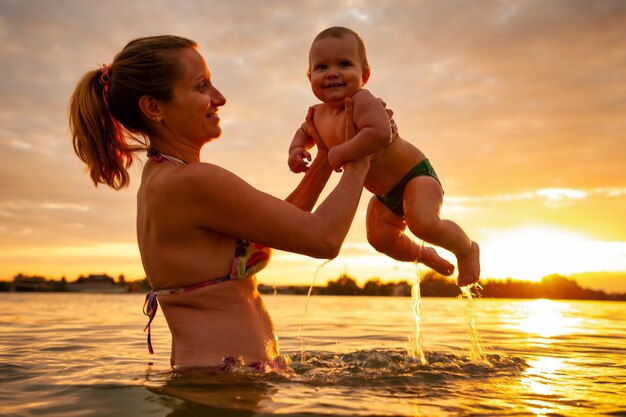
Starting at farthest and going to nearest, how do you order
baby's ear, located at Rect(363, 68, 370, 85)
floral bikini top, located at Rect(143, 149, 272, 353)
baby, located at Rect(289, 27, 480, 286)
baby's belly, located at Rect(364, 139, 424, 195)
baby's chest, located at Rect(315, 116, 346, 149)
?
baby's belly, located at Rect(364, 139, 424, 195)
baby's ear, located at Rect(363, 68, 370, 85)
baby's chest, located at Rect(315, 116, 346, 149)
baby, located at Rect(289, 27, 480, 286)
floral bikini top, located at Rect(143, 149, 272, 353)

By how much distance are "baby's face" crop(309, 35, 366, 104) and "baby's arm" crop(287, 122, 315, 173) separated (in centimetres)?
40

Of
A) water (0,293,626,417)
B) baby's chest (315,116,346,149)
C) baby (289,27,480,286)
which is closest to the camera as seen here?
water (0,293,626,417)

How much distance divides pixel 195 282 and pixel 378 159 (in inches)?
63.0

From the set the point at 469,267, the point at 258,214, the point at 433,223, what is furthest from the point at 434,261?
the point at 258,214

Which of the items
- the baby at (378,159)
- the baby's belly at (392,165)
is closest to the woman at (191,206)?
the baby at (378,159)

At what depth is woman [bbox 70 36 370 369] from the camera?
311 centimetres

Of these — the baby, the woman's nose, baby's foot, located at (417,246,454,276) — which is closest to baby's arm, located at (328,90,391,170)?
the baby

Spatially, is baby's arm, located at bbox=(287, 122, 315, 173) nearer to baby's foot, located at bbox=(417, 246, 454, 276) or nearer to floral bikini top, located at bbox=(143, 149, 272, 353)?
floral bikini top, located at bbox=(143, 149, 272, 353)

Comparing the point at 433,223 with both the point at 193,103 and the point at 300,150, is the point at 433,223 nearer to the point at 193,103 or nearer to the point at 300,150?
the point at 300,150

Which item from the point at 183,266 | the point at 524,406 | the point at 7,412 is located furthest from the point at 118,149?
the point at 524,406

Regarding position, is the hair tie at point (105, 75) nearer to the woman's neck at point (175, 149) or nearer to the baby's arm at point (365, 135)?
the woman's neck at point (175, 149)

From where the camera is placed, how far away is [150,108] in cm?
334

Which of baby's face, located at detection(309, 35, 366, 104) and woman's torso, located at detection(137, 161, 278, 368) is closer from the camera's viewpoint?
woman's torso, located at detection(137, 161, 278, 368)

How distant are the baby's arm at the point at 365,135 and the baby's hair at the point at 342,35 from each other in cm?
46
